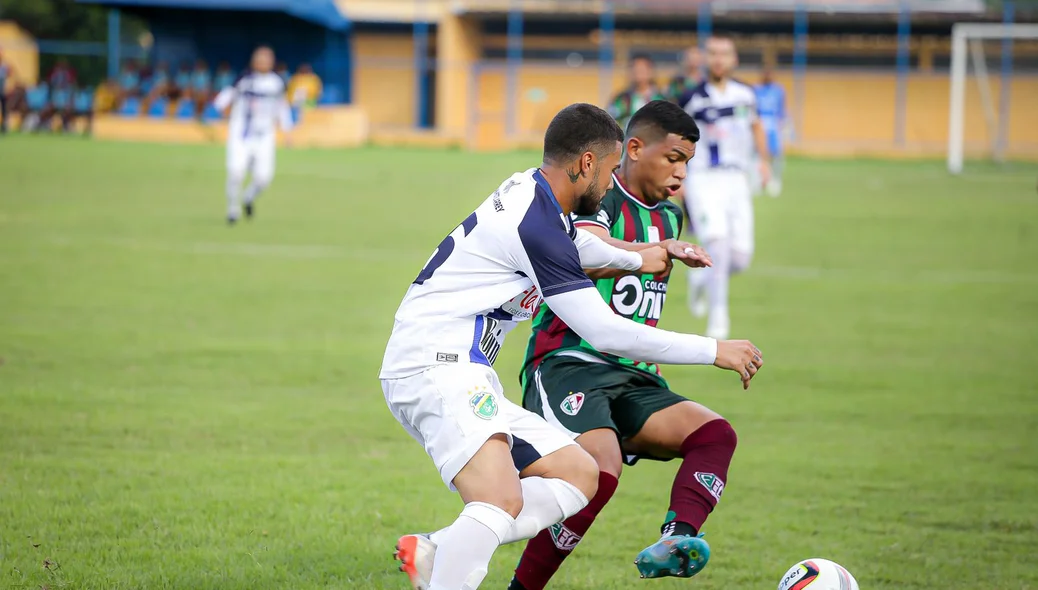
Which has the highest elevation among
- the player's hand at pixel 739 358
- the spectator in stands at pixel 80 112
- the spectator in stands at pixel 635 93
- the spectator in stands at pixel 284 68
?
the spectator in stands at pixel 284 68

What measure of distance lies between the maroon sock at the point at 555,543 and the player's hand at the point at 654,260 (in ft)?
2.39

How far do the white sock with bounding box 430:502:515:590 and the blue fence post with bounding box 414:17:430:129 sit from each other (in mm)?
43320

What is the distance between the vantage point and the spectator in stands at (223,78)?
42.2m

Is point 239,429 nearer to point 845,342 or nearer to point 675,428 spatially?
point 675,428

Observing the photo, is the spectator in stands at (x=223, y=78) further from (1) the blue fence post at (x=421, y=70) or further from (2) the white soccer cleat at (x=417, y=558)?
(2) the white soccer cleat at (x=417, y=558)

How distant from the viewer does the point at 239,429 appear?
682 cm

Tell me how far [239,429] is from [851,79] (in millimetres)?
41358

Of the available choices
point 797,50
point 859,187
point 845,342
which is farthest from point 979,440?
point 797,50

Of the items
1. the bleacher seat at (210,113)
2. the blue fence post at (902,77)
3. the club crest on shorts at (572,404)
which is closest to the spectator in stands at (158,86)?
the bleacher seat at (210,113)

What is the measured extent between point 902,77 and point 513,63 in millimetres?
14340

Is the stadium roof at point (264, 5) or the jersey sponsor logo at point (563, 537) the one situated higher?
the stadium roof at point (264, 5)

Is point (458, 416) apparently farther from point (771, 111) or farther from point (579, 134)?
point (771, 111)

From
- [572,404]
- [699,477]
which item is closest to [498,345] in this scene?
[572,404]

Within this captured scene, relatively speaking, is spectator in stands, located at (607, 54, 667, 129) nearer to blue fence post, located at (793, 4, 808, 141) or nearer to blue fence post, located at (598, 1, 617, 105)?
blue fence post, located at (793, 4, 808, 141)
